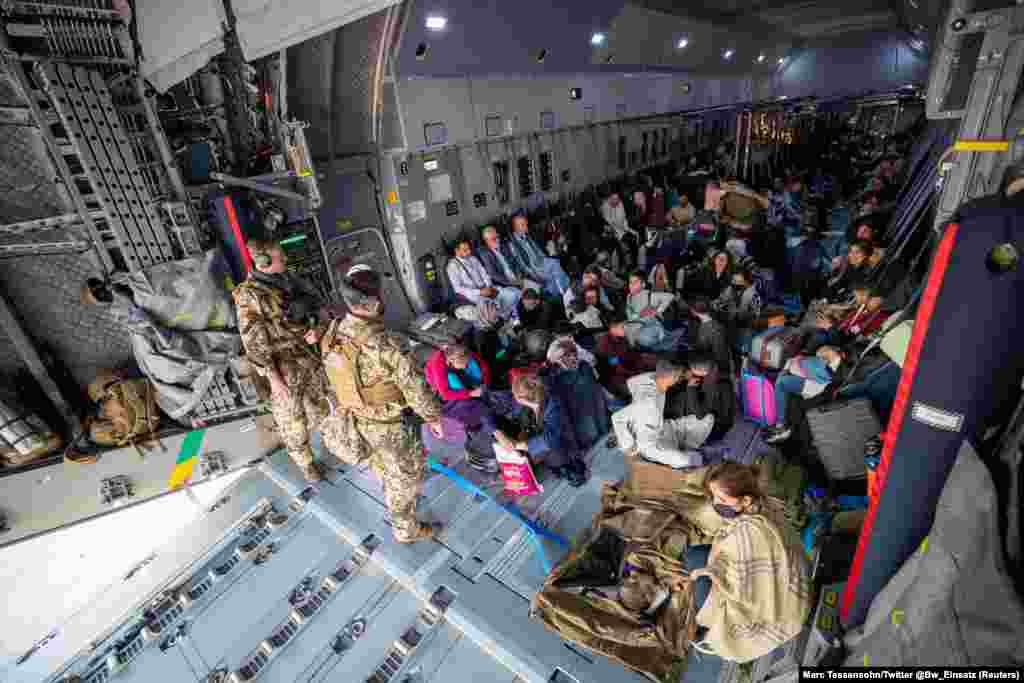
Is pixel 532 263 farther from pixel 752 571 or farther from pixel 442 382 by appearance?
pixel 752 571

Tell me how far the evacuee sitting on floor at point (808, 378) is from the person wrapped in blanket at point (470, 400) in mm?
2158

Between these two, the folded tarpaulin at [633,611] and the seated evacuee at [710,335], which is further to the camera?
the seated evacuee at [710,335]

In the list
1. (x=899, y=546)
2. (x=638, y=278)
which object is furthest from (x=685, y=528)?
(x=638, y=278)

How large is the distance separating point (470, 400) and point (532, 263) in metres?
3.71

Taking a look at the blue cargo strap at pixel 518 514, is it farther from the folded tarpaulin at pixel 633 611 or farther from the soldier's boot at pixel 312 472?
the soldier's boot at pixel 312 472

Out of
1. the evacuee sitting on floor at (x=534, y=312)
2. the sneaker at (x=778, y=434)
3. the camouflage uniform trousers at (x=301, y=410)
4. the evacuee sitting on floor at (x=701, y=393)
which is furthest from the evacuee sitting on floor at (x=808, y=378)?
the camouflage uniform trousers at (x=301, y=410)

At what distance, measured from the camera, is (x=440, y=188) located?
645cm

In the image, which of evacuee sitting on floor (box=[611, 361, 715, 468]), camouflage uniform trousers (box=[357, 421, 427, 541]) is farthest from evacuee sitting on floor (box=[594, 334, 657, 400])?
camouflage uniform trousers (box=[357, 421, 427, 541])

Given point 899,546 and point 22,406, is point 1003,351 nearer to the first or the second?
point 899,546

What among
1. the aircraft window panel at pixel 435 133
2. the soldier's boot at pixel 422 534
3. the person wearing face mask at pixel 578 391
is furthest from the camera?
the aircraft window panel at pixel 435 133

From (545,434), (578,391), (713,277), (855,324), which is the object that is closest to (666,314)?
(713,277)

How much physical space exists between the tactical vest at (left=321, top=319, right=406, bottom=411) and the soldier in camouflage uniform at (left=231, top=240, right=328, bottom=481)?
645mm

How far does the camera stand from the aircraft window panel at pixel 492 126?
687cm

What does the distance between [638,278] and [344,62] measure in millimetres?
4108
